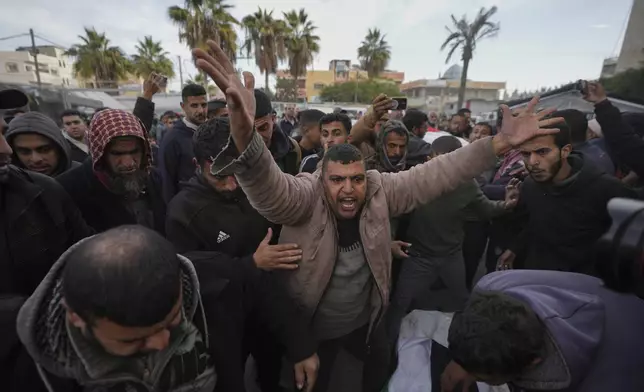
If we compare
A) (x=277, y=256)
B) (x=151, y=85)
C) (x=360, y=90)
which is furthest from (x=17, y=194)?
(x=360, y=90)

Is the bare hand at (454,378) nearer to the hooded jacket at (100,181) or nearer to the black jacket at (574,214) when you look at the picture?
the black jacket at (574,214)

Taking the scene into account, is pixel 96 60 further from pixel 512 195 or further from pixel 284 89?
pixel 512 195

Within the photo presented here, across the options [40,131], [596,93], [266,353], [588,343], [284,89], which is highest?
[284,89]

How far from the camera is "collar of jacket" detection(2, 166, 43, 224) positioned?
4.82 ft

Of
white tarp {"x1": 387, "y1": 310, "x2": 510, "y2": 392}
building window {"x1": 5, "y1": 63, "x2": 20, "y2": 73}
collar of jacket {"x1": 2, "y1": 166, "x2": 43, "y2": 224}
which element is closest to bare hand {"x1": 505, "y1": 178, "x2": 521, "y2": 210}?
white tarp {"x1": 387, "y1": 310, "x2": 510, "y2": 392}

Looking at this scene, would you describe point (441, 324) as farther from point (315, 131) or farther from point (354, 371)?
point (315, 131)

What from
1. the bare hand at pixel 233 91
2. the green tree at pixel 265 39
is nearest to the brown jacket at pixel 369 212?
the bare hand at pixel 233 91

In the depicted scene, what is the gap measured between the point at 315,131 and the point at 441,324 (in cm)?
288

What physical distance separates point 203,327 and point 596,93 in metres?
3.32

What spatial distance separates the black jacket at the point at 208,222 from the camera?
1.93m

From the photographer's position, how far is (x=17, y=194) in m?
1.50

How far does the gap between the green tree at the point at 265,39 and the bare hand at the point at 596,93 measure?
26.6 meters

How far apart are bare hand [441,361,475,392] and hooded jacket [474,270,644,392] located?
0.33m

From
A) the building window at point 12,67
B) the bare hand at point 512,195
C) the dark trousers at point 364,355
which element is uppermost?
the building window at point 12,67
